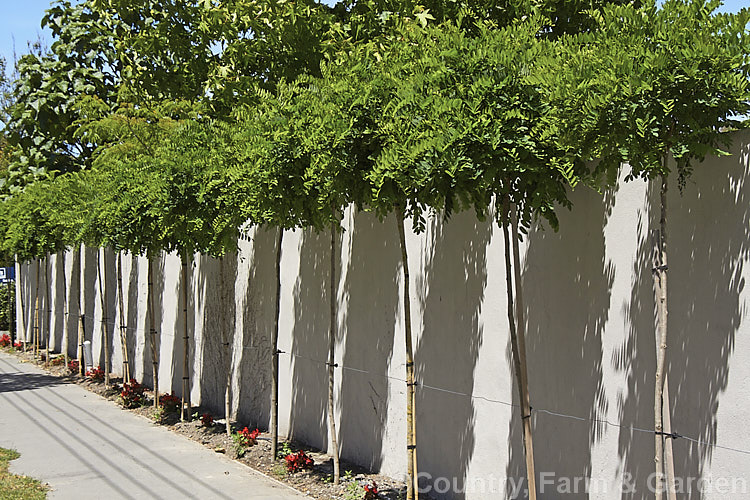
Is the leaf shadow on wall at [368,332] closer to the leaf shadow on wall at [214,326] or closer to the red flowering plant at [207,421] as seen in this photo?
the red flowering plant at [207,421]

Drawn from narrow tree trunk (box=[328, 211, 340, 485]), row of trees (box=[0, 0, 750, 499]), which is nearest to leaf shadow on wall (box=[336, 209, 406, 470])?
narrow tree trunk (box=[328, 211, 340, 485])

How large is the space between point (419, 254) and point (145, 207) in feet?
16.3

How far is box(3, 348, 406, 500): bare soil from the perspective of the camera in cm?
827

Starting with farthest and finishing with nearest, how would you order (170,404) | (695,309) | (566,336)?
1. (170,404)
2. (566,336)
3. (695,309)

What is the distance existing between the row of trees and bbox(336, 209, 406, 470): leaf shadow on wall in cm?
39

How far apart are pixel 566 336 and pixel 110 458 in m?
6.69

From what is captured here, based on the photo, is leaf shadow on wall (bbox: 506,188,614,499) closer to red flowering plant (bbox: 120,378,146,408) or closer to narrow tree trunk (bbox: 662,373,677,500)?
narrow tree trunk (bbox: 662,373,677,500)

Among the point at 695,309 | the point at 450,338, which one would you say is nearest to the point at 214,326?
the point at 450,338

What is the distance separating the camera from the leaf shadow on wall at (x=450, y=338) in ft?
24.2

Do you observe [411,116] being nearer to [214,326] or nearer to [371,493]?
[371,493]

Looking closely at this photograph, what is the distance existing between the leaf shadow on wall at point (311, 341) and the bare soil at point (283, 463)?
0.28m

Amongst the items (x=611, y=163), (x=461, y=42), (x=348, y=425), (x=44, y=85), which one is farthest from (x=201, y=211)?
(x=44, y=85)

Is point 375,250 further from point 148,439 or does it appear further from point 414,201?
point 148,439

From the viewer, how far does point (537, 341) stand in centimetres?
658
